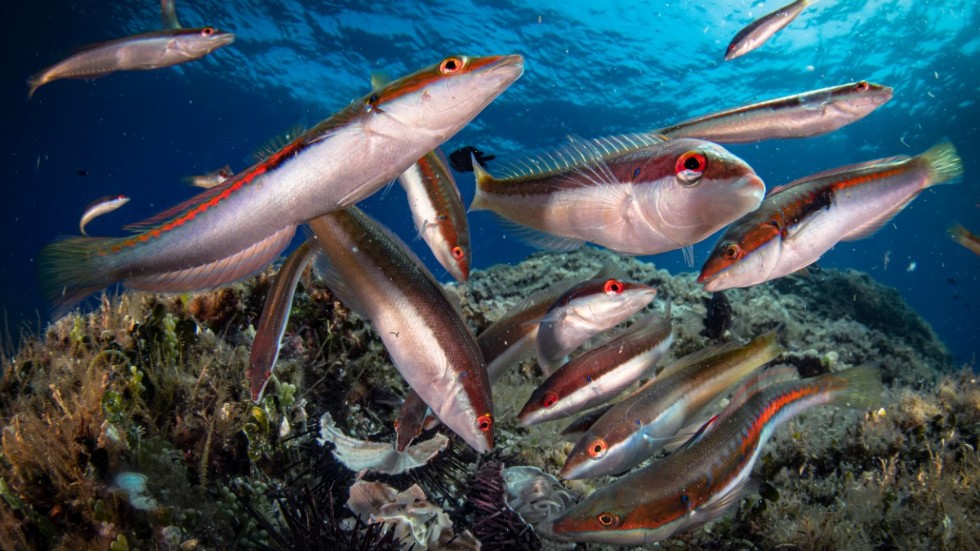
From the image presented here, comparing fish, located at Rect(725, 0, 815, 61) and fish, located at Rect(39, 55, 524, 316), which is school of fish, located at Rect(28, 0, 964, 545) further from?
fish, located at Rect(725, 0, 815, 61)

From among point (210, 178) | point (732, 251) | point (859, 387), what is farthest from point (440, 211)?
point (210, 178)

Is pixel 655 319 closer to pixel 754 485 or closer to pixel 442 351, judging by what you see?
pixel 754 485

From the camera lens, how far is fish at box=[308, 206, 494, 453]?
1934 millimetres

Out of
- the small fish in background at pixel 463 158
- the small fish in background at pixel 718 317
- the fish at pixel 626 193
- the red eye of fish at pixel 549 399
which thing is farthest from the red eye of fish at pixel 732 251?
the small fish in background at pixel 718 317

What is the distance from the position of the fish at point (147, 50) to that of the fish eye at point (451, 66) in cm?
460

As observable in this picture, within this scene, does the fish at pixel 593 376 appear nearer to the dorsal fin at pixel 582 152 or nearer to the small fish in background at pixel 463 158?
the dorsal fin at pixel 582 152

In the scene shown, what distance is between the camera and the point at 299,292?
4.27 meters

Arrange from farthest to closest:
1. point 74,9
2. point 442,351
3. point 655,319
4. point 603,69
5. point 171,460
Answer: point 603,69, point 74,9, point 655,319, point 171,460, point 442,351

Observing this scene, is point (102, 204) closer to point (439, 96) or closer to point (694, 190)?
point (439, 96)

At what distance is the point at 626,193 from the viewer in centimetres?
219

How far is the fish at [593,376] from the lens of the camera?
2.89 m

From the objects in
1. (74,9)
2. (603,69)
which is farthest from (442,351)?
(74,9)

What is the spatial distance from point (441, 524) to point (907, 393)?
5.80 metres

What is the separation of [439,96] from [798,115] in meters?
2.28
